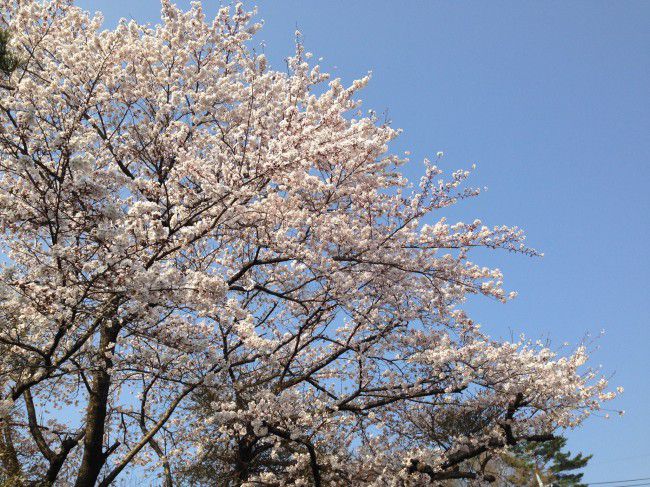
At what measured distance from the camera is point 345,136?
9.01 meters

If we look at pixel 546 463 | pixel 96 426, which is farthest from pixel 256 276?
pixel 546 463

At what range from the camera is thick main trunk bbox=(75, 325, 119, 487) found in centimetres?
859

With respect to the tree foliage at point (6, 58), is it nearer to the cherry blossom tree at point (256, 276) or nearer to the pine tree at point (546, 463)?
the cherry blossom tree at point (256, 276)

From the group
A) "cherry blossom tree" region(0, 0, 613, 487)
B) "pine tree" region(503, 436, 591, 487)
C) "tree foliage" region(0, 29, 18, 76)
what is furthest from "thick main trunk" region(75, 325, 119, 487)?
"pine tree" region(503, 436, 591, 487)

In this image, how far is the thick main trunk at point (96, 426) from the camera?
8.59 m

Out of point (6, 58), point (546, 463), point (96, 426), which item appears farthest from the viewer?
point (546, 463)

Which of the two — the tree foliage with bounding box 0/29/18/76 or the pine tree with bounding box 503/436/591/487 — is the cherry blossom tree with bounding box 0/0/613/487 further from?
the pine tree with bounding box 503/436/591/487

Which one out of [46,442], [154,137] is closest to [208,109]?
[154,137]

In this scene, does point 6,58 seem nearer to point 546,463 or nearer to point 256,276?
point 256,276

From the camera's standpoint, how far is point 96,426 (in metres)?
8.88

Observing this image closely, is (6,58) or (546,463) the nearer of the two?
(6,58)

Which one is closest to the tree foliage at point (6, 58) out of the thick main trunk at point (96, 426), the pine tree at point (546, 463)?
the thick main trunk at point (96, 426)

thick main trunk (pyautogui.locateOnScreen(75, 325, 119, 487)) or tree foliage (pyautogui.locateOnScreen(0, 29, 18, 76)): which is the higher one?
tree foliage (pyautogui.locateOnScreen(0, 29, 18, 76))

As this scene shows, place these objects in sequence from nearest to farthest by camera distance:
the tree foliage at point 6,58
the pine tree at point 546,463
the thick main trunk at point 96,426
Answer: the tree foliage at point 6,58 → the thick main trunk at point 96,426 → the pine tree at point 546,463
